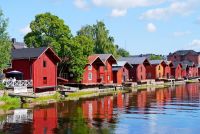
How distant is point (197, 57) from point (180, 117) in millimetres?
148585

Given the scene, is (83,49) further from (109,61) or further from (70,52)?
(109,61)

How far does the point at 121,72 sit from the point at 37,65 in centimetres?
3754

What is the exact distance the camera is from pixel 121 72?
94250 millimetres

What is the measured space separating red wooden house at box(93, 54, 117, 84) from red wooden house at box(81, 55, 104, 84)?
1.36 meters

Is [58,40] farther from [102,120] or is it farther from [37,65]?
[102,120]

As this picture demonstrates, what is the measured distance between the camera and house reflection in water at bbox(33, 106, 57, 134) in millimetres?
31672

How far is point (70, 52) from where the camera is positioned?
220 feet

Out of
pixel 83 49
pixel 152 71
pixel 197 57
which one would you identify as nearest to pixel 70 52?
pixel 83 49

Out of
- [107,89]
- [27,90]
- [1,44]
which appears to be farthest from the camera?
[107,89]


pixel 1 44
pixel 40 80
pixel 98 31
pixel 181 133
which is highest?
pixel 98 31

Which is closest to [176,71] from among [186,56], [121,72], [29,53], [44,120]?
[121,72]

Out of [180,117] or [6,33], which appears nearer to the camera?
[180,117]

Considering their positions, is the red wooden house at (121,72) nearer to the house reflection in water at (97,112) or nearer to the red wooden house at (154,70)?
the red wooden house at (154,70)

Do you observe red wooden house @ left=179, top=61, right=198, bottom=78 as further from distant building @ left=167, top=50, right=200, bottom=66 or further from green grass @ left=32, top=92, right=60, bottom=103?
green grass @ left=32, top=92, right=60, bottom=103
